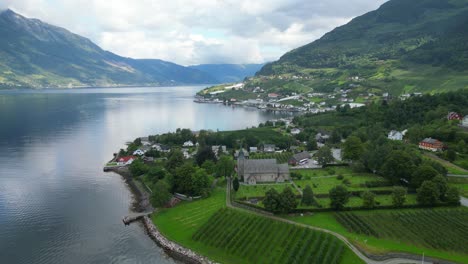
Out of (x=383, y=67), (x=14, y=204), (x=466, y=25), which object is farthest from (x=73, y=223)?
(x=466, y=25)

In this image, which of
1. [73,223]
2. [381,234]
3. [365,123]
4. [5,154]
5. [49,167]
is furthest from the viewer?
[365,123]

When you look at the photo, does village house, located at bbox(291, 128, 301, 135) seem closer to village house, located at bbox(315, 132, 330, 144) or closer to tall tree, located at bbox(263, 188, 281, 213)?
village house, located at bbox(315, 132, 330, 144)

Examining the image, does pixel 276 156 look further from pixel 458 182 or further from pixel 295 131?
pixel 458 182

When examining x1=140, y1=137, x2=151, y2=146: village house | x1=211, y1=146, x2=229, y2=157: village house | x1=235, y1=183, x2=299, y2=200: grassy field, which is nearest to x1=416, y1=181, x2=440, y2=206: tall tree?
x1=235, y1=183, x2=299, y2=200: grassy field

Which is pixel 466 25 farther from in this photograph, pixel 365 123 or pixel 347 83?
pixel 365 123

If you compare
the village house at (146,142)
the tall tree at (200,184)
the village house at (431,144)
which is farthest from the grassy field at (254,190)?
the village house at (146,142)
